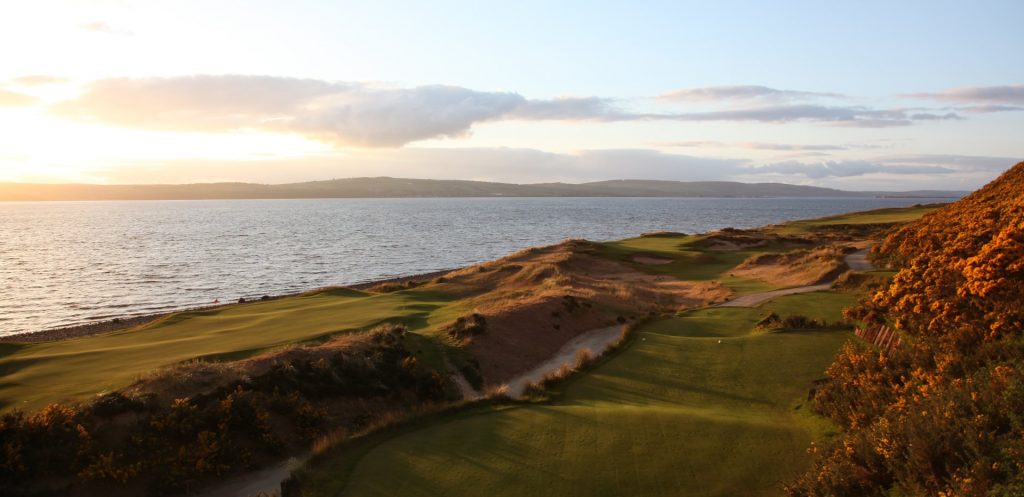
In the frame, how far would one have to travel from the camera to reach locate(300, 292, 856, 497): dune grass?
10742 millimetres

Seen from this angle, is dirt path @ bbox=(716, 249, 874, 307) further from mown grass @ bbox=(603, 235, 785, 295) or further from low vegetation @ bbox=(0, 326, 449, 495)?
low vegetation @ bbox=(0, 326, 449, 495)

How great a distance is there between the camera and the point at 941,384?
32.9 feet

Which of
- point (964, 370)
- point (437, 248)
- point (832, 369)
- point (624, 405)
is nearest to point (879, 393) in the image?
point (964, 370)

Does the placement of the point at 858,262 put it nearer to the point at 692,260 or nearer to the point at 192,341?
the point at 692,260

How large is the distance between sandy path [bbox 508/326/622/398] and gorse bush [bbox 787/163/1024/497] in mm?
8752

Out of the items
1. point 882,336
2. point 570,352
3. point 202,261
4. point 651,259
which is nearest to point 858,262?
point 651,259

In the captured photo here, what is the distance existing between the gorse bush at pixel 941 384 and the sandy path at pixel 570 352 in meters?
8.75

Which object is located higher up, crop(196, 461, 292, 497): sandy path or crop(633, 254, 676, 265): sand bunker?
crop(633, 254, 676, 265): sand bunker

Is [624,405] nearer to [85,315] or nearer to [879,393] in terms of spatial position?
[879,393]

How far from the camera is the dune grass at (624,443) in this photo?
35.2 ft

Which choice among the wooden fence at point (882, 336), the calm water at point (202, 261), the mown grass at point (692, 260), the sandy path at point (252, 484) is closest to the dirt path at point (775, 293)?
the mown grass at point (692, 260)

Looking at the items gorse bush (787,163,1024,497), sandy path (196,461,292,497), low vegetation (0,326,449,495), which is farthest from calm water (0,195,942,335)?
gorse bush (787,163,1024,497)

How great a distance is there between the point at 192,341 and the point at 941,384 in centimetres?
2310

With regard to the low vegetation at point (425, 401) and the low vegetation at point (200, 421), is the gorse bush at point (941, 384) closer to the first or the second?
the low vegetation at point (425, 401)
